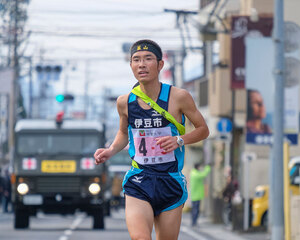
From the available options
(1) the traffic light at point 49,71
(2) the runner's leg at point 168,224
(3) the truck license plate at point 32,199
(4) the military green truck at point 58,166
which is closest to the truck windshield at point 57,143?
(4) the military green truck at point 58,166

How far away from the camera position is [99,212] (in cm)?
2358

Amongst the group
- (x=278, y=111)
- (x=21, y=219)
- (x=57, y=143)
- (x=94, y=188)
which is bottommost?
(x=21, y=219)

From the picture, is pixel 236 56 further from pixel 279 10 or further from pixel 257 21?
pixel 279 10

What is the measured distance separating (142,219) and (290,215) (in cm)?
957

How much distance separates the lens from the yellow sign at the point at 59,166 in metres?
22.4

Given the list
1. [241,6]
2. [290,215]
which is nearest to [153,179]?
[290,215]

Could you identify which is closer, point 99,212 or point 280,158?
point 280,158

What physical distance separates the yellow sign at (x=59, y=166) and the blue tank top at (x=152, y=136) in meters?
15.8

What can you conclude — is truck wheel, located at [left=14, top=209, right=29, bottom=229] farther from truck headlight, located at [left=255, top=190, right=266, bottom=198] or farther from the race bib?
the race bib

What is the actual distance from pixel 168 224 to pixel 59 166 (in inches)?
632

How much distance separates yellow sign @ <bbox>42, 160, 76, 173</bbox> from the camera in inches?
883

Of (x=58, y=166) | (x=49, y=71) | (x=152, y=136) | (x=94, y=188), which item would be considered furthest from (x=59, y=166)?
(x=49, y=71)

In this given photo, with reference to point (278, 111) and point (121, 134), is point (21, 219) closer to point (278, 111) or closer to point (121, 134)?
point (278, 111)

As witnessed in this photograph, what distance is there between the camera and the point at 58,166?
22.5 m
